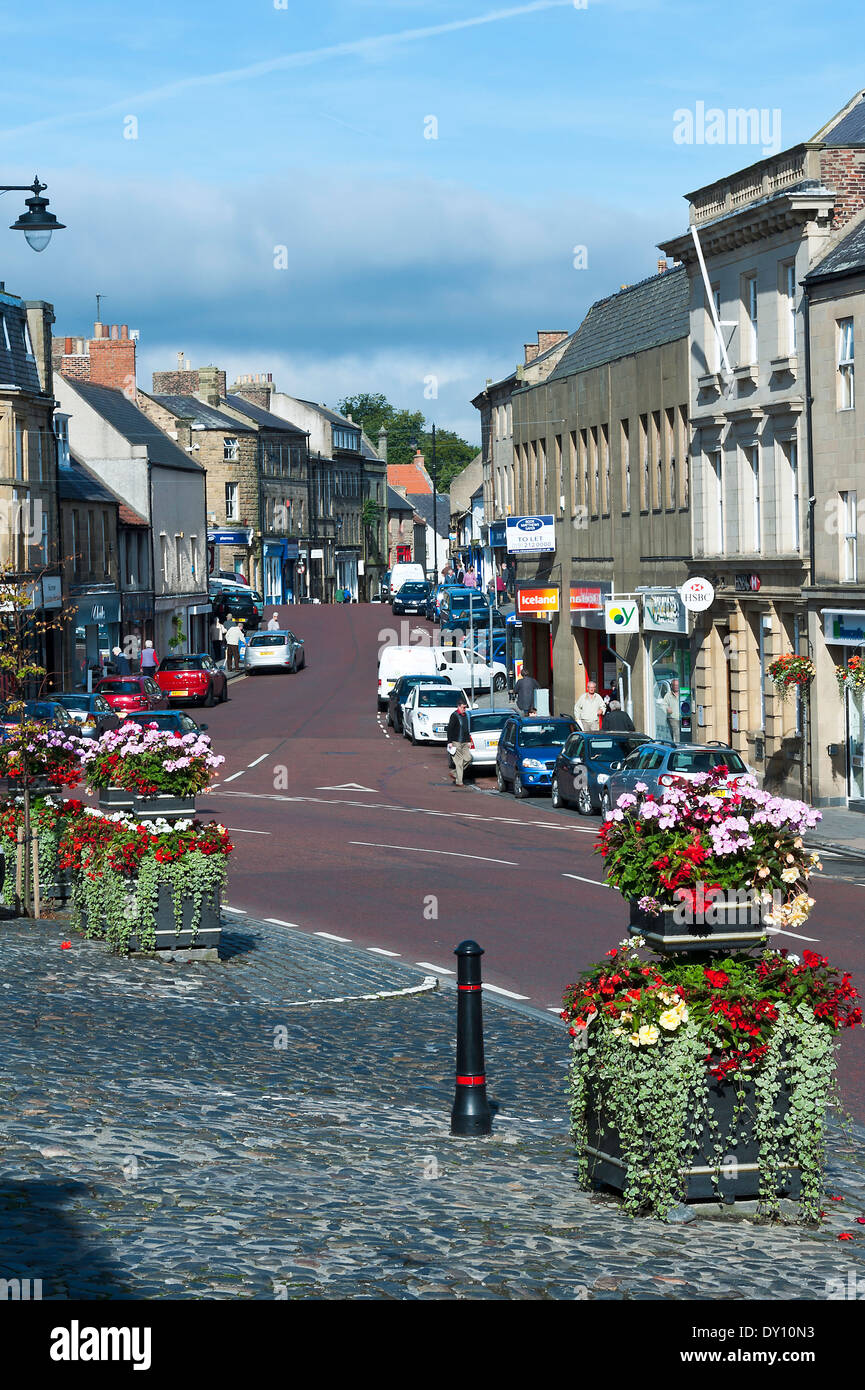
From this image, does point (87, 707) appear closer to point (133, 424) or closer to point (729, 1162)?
point (133, 424)

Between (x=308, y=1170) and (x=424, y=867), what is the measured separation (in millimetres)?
15423

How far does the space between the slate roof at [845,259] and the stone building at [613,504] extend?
25.3ft

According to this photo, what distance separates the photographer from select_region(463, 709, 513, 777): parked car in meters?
40.3

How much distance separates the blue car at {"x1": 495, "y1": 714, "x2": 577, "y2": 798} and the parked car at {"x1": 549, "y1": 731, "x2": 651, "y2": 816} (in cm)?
178

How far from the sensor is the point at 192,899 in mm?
16266

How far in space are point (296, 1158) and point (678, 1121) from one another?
232 centimetres

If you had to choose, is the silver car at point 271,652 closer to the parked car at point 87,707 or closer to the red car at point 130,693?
the red car at point 130,693

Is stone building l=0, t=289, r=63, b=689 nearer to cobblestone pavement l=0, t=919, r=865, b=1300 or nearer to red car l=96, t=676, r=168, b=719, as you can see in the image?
red car l=96, t=676, r=168, b=719

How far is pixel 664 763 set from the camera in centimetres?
2886

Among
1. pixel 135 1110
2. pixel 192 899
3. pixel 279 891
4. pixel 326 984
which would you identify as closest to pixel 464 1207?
pixel 135 1110

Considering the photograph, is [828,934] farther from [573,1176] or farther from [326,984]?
[573,1176]

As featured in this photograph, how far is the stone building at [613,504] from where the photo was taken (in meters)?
41.7

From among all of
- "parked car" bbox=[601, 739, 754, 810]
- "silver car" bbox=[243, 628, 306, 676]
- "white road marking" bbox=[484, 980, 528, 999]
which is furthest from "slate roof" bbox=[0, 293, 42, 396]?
"white road marking" bbox=[484, 980, 528, 999]

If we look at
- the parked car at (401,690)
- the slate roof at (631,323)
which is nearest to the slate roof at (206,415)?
the slate roof at (631,323)
